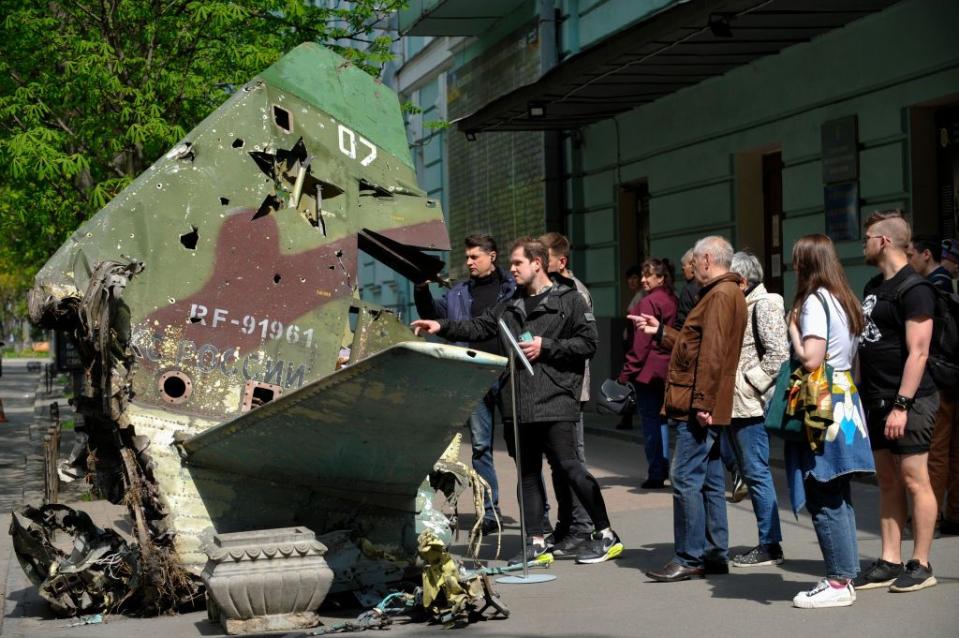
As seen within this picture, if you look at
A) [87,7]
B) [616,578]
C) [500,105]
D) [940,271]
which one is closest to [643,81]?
[500,105]

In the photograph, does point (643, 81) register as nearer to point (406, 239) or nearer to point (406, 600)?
point (406, 239)

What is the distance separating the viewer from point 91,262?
7.57 meters

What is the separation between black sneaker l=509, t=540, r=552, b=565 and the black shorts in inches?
84.6

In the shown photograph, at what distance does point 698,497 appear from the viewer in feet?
24.6

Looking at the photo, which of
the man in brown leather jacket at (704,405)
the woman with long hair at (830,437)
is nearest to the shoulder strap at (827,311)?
the woman with long hair at (830,437)

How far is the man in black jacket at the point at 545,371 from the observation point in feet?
26.8

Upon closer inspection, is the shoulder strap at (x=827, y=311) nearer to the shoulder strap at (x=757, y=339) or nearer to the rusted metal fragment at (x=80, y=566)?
the shoulder strap at (x=757, y=339)

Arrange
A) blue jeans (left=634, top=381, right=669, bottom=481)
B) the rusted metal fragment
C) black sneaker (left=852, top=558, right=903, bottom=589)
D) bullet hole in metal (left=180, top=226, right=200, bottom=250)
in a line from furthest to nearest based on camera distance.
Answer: blue jeans (left=634, top=381, right=669, bottom=481)
bullet hole in metal (left=180, top=226, right=200, bottom=250)
the rusted metal fragment
black sneaker (left=852, top=558, right=903, bottom=589)

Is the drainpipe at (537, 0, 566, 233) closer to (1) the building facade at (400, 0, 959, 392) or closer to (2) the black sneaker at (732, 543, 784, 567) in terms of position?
(1) the building facade at (400, 0, 959, 392)

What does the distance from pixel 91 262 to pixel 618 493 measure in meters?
5.25

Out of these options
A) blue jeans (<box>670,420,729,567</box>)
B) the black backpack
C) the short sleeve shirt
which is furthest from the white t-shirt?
the black backpack

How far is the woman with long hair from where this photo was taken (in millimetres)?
6527

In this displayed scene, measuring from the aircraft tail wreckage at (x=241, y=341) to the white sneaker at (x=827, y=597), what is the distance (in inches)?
70.0

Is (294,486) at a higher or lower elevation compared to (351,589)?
higher
